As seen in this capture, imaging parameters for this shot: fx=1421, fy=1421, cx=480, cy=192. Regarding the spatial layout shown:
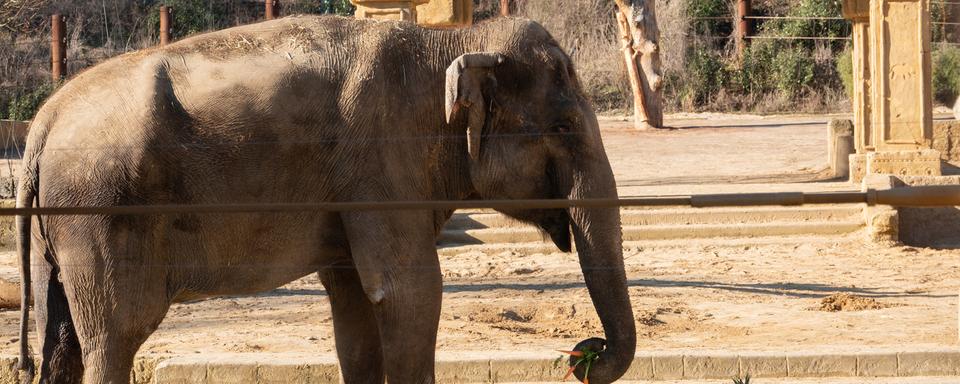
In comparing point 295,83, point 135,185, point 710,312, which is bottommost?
point 710,312

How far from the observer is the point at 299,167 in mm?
5535

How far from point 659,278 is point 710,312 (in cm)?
184

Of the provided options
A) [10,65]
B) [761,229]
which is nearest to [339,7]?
[10,65]

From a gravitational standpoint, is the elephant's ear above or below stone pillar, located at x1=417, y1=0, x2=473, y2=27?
below

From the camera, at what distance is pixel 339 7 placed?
111ft

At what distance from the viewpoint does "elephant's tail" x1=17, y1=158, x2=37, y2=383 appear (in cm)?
545

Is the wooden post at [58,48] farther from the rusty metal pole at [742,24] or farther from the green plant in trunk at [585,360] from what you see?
the green plant in trunk at [585,360]

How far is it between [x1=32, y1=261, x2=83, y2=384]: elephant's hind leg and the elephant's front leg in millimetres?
1145

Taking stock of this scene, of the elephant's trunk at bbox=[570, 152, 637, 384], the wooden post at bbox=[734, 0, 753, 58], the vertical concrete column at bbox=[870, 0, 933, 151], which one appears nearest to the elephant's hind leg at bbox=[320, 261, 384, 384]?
the elephant's trunk at bbox=[570, 152, 637, 384]

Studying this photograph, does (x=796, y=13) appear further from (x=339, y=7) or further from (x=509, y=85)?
(x=509, y=85)

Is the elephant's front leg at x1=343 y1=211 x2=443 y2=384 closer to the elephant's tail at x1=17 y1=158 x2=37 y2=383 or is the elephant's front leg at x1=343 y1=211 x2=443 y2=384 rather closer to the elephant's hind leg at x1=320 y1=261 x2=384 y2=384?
the elephant's hind leg at x1=320 y1=261 x2=384 y2=384

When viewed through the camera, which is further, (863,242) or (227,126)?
(863,242)

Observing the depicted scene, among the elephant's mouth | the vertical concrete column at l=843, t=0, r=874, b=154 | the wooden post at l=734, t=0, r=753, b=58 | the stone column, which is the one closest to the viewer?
the elephant's mouth

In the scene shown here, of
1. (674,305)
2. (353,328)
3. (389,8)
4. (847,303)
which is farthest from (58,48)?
(353,328)
